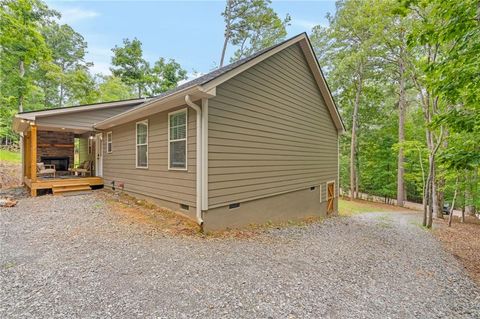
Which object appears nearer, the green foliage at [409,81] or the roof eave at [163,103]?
the green foliage at [409,81]

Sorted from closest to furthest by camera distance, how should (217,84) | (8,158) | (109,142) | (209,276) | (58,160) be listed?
(209,276) < (217,84) < (109,142) < (58,160) < (8,158)

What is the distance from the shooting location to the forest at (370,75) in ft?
16.6

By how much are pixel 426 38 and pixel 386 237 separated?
5358mm

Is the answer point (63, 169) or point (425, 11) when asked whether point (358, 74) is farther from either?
point (63, 169)

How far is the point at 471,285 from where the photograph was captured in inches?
164

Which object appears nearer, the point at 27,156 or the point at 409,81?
the point at 27,156

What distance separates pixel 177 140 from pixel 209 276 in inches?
147

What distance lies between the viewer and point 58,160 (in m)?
13.8

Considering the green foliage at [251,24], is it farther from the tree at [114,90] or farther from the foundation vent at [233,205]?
the foundation vent at [233,205]

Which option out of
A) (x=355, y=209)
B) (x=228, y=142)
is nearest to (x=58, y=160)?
(x=228, y=142)

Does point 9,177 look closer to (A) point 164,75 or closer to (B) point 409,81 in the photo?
(A) point 164,75

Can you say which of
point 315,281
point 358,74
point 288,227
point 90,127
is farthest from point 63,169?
point 358,74

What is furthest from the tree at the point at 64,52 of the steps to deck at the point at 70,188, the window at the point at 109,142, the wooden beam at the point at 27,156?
the steps to deck at the point at 70,188

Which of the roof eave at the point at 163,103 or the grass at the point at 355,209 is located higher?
the roof eave at the point at 163,103
